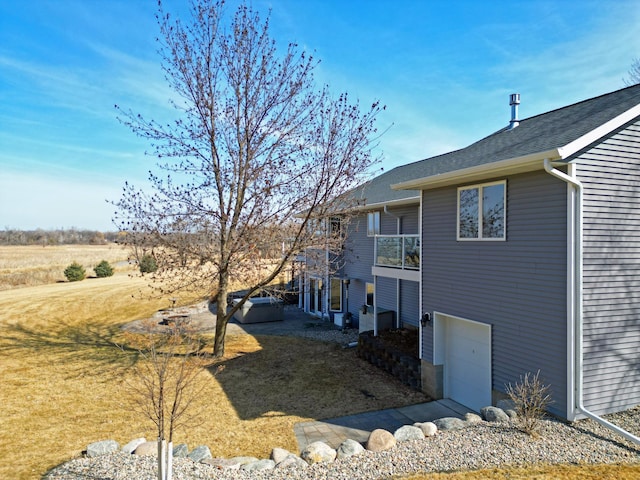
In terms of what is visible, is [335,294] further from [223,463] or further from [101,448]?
[101,448]

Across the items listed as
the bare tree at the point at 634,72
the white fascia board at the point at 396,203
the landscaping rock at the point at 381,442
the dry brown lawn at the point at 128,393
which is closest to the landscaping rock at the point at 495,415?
the landscaping rock at the point at 381,442

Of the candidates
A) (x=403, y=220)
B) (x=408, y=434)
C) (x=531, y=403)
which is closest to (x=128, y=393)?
(x=408, y=434)

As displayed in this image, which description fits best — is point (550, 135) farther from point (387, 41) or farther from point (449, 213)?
point (387, 41)

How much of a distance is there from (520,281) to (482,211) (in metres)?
1.77

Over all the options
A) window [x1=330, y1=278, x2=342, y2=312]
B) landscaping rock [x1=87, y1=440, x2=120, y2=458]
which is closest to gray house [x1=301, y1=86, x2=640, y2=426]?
landscaping rock [x1=87, y1=440, x2=120, y2=458]

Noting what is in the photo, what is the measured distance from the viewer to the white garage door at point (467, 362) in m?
8.55

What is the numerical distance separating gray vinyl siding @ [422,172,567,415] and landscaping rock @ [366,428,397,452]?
3144 mm

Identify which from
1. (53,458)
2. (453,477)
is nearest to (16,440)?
(53,458)

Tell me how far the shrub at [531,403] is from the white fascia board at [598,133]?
397 cm

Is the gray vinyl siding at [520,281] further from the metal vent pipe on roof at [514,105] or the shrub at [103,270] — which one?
the shrub at [103,270]

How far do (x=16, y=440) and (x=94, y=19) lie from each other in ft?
34.7

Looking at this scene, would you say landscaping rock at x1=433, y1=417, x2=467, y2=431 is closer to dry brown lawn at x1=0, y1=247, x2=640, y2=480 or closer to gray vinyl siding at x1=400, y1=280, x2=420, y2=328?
dry brown lawn at x1=0, y1=247, x2=640, y2=480

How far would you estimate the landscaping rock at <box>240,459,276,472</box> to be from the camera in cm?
543

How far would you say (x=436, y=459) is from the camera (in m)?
5.41
